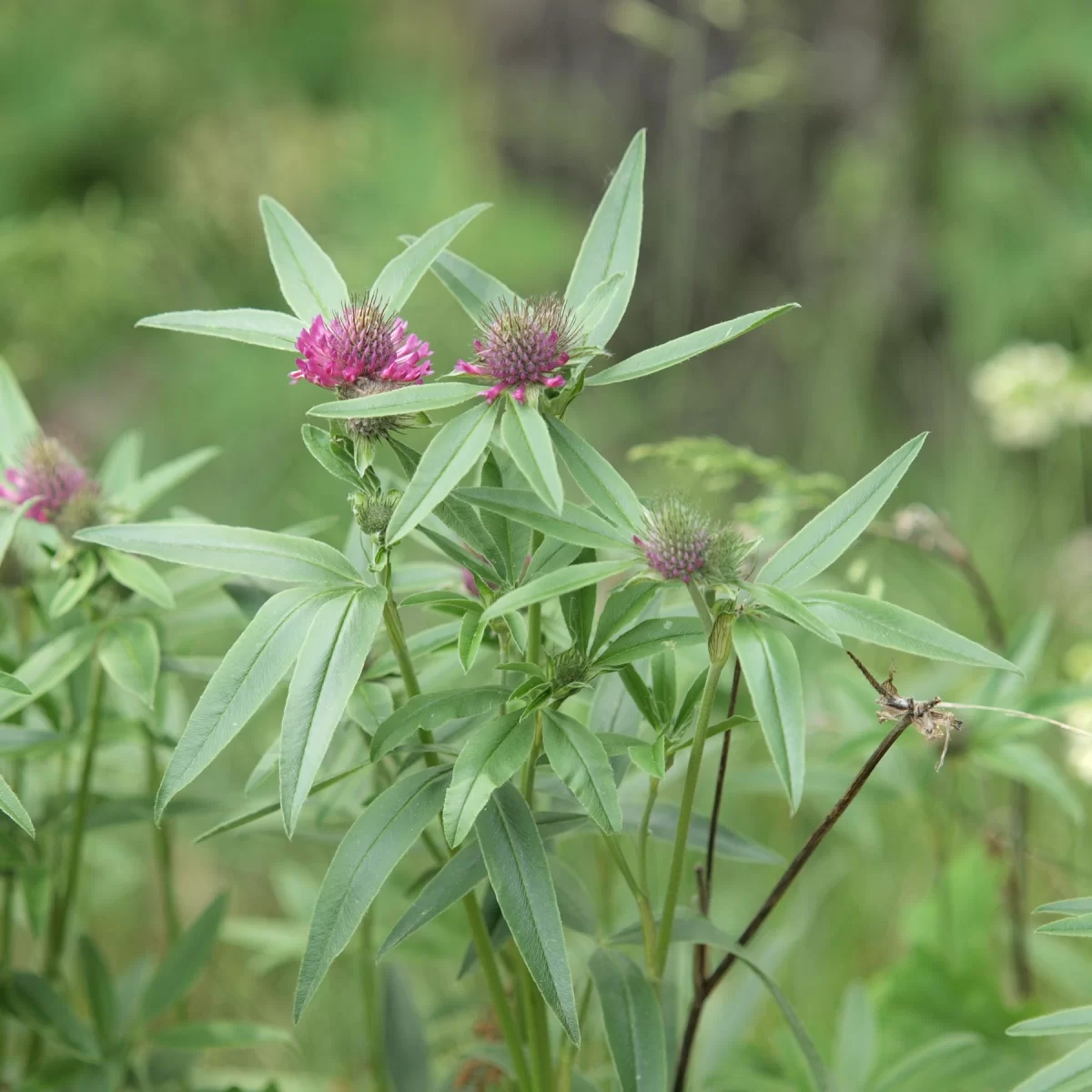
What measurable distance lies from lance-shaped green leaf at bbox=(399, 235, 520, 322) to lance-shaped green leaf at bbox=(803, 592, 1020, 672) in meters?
0.31

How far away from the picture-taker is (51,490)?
0.97 m

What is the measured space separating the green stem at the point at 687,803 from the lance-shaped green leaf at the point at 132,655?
0.37m

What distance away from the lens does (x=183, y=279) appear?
3.24 m

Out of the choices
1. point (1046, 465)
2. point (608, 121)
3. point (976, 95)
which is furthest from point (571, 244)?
point (1046, 465)

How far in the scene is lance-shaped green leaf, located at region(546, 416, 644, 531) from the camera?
74 centimetres

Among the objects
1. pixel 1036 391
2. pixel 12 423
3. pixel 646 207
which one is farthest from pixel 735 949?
pixel 646 207

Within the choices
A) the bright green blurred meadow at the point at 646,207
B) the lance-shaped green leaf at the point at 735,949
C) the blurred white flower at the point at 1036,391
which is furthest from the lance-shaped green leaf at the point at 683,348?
the bright green blurred meadow at the point at 646,207

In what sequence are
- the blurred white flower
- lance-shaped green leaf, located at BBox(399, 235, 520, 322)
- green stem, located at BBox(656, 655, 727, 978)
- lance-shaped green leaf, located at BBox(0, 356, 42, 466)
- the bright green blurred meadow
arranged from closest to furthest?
green stem, located at BBox(656, 655, 727, 978) → lance-shaped green leaf, located at BBox(399, 235, 520, 322) → lance-shaped green leaf, located at BBox(0, 356, 42, 466) → the blurred white flower → the bright green blurred meadow

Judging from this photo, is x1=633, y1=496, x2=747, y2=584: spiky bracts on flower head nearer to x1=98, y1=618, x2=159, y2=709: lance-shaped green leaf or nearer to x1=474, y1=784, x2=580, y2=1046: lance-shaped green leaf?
x1=474, y1=784, x2=580, y2=1046: lance-shaped green leaf

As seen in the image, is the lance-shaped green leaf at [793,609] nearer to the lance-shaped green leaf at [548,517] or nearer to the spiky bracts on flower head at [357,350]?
the lance-shaped green leaf at [548,517]

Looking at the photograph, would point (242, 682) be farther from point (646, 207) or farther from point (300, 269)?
point (646, 207)

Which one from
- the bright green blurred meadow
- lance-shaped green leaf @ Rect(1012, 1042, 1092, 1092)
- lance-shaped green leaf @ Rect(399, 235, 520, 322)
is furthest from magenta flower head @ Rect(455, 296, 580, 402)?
the bright green blurred meadow

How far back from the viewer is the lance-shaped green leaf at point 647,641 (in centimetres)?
78

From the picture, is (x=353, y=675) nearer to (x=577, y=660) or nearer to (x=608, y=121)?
(x=577, y=660)
